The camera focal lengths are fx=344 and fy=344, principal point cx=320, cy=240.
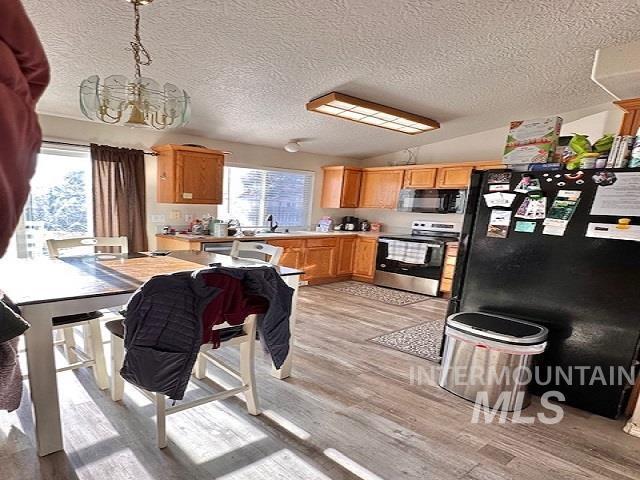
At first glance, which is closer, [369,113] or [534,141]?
[534,141]

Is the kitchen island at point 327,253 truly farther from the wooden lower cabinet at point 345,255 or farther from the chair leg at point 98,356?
the chair leg at point 98,356

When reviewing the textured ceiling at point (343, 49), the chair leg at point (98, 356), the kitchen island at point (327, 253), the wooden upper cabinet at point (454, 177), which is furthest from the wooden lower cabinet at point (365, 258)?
the chair leg at point (98, 356)

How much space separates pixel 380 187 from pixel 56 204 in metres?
4.30

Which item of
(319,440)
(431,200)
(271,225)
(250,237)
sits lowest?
(319,440)

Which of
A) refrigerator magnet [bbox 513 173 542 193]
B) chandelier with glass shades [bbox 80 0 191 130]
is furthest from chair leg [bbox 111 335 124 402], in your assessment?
refrigerator magnet [bbox 513 173 542 193]

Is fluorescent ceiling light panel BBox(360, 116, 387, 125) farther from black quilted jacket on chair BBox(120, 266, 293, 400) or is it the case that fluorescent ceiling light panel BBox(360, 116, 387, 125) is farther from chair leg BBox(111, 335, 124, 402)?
chair leg BBox(111, 335, 124, 402)

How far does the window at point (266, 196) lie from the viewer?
16.1 feet

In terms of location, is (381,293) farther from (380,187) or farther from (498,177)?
(498,177)

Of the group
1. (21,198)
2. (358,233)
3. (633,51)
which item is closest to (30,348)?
(21,198)

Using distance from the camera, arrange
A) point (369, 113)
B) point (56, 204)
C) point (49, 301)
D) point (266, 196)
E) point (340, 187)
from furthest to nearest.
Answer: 1. point (340, 187)
2. point (266, 196)
3. point (369, 113)
4. point (56, 204)
5. point (49, 301)

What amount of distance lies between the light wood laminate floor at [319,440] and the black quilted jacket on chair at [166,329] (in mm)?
428

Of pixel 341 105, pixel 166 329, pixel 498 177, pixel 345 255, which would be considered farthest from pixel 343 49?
pixel 345 255

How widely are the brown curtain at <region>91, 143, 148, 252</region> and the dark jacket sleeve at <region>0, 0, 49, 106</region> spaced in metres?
A: 3.60

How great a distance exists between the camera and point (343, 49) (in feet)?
8.04
